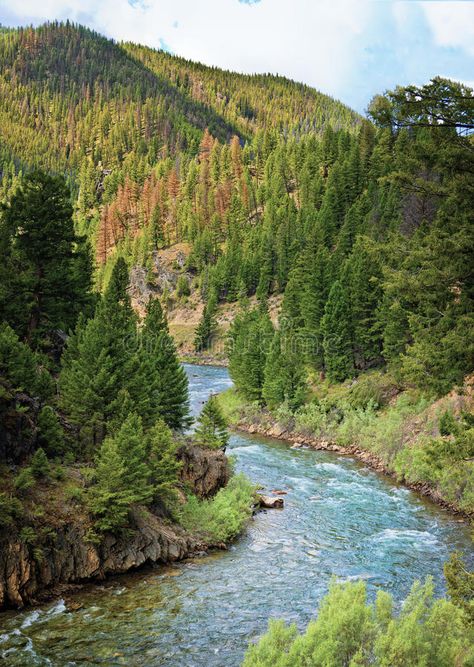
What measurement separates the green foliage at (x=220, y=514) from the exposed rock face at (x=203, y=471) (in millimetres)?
616

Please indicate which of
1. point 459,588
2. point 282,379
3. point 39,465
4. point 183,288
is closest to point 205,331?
point 183,288

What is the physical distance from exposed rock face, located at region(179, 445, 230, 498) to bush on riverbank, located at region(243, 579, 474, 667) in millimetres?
18641

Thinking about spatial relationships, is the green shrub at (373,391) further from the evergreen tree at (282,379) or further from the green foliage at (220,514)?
the green foliage at (220,514)

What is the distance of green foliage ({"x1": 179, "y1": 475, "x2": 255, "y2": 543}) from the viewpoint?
26828mm

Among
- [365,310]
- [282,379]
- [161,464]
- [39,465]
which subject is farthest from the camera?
[282,379]

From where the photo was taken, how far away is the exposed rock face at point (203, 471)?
31125mm

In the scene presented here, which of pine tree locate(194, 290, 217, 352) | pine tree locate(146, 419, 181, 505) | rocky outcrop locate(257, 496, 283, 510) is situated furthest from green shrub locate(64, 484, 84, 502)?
pine tree locate(194, 290, 217, 352)

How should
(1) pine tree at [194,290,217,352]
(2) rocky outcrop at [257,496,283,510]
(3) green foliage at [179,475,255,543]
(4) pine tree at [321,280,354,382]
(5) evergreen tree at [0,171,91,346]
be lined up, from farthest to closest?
1. (1) pine tree at [194,290,217,352]
2. (4) pine tree at [321,280,354,382]
3. (5) evergreen tree at [0,171,91,346]
4. (2) rocky outcrop at [257,496,283,510]
5. (3) green foliage at [179,475,255,543]

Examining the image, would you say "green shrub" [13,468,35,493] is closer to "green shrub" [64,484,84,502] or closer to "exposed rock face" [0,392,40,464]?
"green shrub" [64,484,84,502]

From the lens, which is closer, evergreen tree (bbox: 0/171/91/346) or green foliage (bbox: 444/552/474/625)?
green foliage (bbox: 444/552/474/625)

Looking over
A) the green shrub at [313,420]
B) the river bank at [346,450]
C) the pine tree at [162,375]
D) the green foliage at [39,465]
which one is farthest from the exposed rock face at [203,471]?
the green shrub at [313,420]

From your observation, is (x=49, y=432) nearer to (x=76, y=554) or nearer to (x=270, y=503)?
(x=76, y=554)

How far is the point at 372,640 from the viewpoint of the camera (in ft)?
39.8

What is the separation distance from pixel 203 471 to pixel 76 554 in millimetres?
11356
